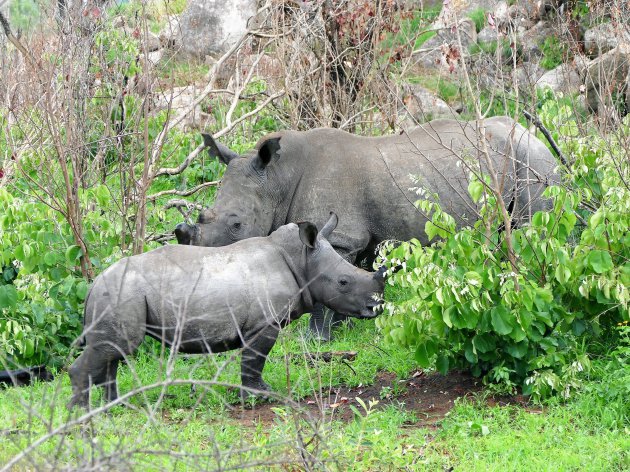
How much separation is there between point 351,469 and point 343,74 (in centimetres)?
707

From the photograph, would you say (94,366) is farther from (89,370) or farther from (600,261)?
(600,261)

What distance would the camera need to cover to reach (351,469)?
19.1 ft

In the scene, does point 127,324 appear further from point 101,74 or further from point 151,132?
point 151,132

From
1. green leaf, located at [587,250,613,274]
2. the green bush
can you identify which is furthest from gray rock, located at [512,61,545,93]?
the green bush

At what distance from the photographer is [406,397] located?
770cm

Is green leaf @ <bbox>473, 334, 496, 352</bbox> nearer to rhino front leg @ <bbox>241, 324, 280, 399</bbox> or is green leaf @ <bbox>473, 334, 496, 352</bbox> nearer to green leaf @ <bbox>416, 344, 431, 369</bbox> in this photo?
green leaf @ <bbox>416, 344, 431, 369</bbox>

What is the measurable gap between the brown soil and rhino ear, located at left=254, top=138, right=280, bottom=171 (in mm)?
2408

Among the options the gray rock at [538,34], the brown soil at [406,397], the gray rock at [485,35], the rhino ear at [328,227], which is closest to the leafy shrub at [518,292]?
the brown soil at [406,397]

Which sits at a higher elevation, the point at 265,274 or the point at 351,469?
the point at 265,274

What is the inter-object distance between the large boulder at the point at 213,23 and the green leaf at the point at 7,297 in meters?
10.4

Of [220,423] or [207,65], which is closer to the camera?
[220,423]

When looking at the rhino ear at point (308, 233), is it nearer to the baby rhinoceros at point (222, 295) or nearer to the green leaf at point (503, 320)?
the baby rhinoceros at point (222, 295)

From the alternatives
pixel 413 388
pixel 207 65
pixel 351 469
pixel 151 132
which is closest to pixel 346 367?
pixel 413 388

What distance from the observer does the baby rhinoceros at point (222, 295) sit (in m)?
7.17
